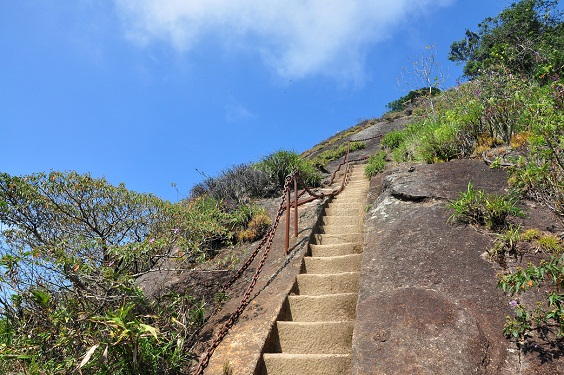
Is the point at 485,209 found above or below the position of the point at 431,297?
above

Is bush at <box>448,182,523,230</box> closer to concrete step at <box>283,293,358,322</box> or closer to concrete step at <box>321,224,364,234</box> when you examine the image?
concrete step at <box>283,293,358,322</box>

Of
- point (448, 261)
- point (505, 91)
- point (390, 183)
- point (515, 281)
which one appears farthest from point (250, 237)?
point (505, 91)

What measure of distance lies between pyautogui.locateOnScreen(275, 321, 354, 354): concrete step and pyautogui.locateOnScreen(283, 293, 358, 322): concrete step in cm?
28

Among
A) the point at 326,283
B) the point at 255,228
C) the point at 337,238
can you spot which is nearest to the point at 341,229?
the point at 337,238

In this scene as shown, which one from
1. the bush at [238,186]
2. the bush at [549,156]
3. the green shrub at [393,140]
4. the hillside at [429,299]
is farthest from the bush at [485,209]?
the green shrub at [393,140]

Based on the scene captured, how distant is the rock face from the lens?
2.58 metres

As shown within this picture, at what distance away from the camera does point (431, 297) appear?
316cm

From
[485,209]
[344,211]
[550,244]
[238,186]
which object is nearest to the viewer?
[550,244]

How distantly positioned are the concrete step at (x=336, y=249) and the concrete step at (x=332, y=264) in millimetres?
326

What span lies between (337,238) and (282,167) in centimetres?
431

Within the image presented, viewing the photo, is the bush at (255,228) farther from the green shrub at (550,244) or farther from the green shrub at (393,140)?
the green shrub at (393,140)

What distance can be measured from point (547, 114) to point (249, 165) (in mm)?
7304

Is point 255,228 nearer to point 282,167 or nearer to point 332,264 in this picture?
point 332,264

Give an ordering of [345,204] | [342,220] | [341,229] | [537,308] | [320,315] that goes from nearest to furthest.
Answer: [537,308] < [320,315] < [341,229] < [342,220] < [345,204]
